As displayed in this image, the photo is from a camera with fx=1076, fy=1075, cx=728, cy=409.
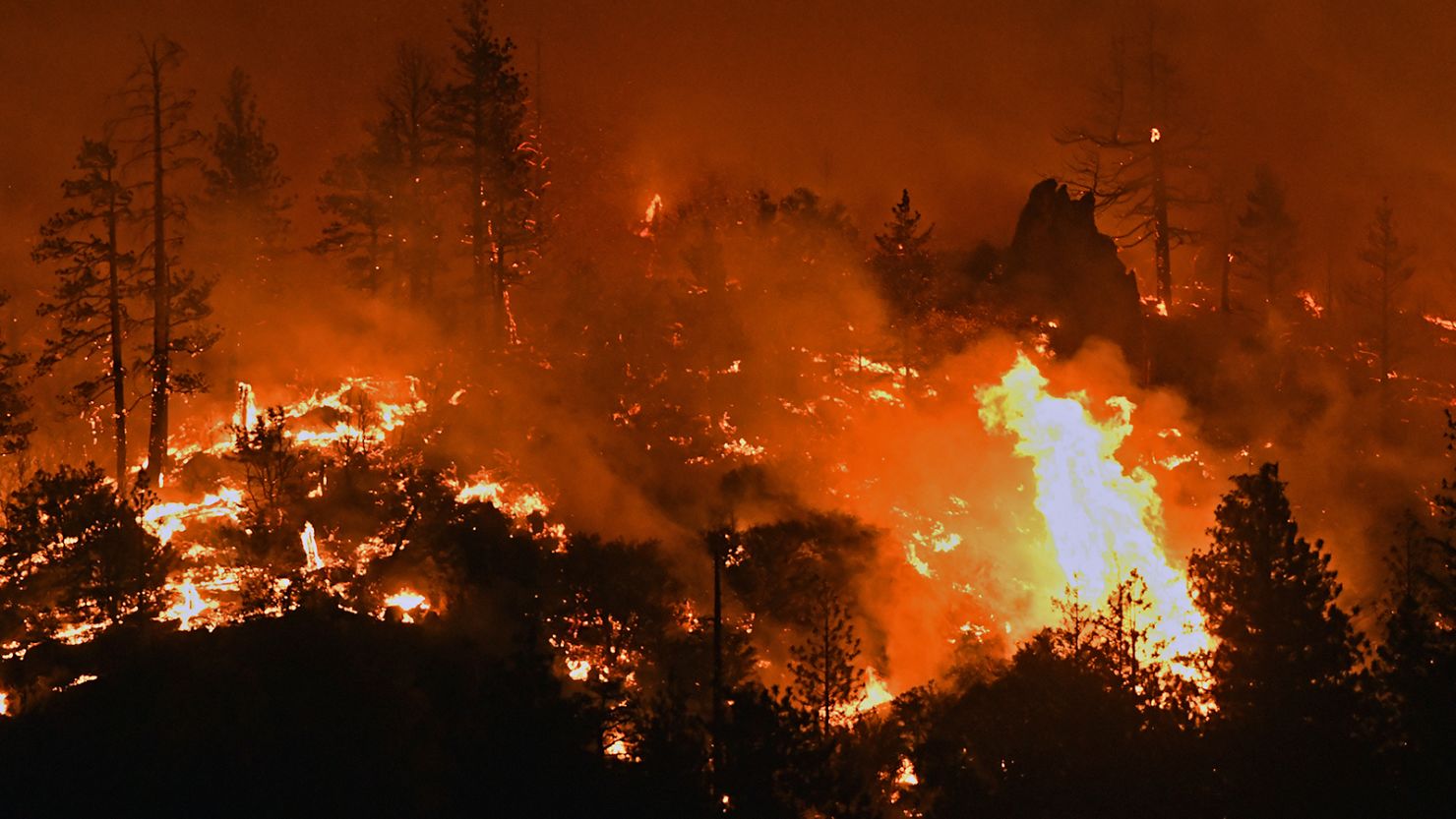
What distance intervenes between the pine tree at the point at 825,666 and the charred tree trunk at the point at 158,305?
19398 mm

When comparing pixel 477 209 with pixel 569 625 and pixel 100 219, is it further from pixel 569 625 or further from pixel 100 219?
pixel 569 625

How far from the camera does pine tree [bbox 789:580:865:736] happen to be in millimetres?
27656

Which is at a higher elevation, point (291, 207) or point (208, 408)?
point (291, 207)

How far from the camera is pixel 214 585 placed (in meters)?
Result: 27.8

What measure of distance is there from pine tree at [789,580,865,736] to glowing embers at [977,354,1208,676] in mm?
7791

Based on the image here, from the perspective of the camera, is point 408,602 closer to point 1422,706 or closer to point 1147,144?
point 1422,706

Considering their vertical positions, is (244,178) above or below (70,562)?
above

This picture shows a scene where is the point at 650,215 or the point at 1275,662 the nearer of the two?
the point at 1275,662

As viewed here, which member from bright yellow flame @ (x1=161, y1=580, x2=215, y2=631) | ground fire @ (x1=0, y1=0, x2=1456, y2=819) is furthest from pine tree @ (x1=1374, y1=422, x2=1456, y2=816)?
bright yellow flame @ (x1=161, y1=580, x2=215, y2=631)

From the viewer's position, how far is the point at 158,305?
1257 inches

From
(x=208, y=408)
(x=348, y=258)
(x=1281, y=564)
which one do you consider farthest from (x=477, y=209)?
(x=1281, y=564)

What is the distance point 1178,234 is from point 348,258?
123 ft

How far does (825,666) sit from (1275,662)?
10.6 metres

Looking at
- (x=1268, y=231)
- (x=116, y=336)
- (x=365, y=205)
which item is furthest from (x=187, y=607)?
(x=1268, y=231)
